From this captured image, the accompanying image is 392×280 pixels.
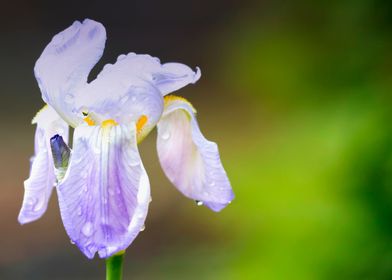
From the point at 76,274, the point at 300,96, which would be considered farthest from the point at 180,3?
the point at 300,96

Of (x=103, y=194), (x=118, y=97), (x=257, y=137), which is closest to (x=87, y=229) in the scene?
(x=103, y=194)

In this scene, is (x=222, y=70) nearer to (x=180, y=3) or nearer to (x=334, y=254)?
(x=180, y=3)

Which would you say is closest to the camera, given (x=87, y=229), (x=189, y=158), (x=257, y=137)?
(x=87, y=229)

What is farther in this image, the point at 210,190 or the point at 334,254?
the point at 334,254

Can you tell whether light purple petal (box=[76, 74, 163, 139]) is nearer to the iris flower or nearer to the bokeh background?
the iris flower

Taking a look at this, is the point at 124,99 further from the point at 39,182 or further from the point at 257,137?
the point at 257,137

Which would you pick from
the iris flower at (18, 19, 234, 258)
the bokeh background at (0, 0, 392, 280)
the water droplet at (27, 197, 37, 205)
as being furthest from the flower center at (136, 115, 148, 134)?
the bokeh background at (0, 0, 392, 280)
